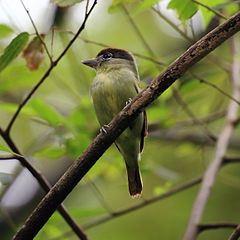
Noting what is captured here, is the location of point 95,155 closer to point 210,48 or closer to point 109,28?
point 210,48

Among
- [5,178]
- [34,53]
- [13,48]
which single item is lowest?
[5,178]

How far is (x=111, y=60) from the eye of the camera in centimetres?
358

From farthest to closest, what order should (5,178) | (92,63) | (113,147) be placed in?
(113,147) < (92,63) < (5,178)

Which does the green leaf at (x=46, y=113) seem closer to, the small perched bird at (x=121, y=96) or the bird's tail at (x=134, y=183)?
the small perched bird at (x=121, y=96)

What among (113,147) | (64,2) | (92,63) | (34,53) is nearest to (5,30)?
(34,53)

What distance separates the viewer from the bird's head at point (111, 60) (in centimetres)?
353

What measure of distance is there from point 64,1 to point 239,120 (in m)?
1.63

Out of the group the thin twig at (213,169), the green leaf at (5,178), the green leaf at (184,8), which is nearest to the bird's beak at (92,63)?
the thin twig at (213,169)

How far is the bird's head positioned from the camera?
353cm

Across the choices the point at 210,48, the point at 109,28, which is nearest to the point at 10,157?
the point at 210,48

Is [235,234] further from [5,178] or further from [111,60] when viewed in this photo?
[111,60]

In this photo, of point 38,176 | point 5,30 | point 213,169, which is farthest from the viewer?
point 213,169

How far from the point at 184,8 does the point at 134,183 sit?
1286mm

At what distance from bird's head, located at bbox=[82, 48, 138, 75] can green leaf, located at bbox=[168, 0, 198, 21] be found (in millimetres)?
1112
